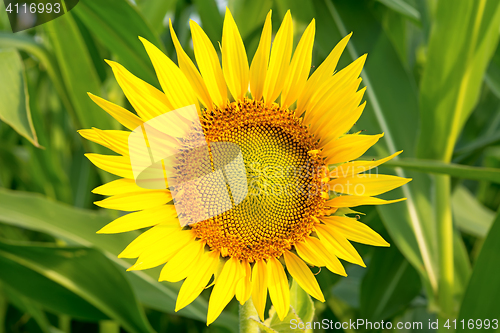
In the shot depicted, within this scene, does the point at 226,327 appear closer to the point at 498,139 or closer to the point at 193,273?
the point at 193,273

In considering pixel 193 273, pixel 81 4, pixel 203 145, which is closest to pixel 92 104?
pixel 81 4

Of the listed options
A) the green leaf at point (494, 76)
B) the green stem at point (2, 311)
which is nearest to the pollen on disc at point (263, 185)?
the green leaf at point (494, 76)

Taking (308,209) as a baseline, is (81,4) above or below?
above

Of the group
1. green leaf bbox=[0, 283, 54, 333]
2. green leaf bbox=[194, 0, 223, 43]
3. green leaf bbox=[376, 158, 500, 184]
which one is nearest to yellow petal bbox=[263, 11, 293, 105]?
green leaf bbox=[376, 158, 500, 184]

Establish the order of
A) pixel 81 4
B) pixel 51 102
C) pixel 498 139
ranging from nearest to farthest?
1. pixel 81 4
2. pixel 498 139
3. pixel 51 102

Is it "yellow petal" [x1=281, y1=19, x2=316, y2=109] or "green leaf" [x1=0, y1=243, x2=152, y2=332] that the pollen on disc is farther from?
"green leaf" [x1=0, y1=243, x2=152, y2=332]

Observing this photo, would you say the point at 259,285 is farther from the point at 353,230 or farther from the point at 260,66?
the point at 260,66

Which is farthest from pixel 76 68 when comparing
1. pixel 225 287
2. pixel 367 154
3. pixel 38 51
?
pixel 367 154
